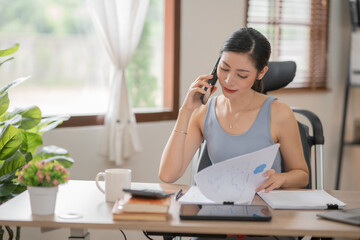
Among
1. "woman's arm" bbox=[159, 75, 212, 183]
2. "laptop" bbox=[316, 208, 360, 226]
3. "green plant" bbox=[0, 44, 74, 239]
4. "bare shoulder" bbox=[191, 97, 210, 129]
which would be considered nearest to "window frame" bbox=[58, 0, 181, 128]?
"green plant" bbox=[0, 44, 74, 239]

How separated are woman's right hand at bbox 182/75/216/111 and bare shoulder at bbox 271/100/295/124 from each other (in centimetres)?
28

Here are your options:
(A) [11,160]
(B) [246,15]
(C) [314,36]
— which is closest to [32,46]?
(A) [11,160]

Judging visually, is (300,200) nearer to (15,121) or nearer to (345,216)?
(345,216)

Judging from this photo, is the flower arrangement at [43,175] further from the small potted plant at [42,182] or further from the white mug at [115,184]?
the white mug at [115,184]

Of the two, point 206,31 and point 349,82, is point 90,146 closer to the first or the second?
point 206,31

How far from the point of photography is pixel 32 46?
3258 mm

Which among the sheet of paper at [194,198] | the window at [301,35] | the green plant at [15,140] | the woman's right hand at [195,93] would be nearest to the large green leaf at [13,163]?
the green plant at [15,140]

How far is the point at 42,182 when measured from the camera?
1584mm

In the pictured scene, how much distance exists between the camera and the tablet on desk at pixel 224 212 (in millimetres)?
1584

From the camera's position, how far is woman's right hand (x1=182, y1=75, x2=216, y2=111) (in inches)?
82.4

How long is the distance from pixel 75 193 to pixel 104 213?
261 millimetres

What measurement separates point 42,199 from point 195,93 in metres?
0.75

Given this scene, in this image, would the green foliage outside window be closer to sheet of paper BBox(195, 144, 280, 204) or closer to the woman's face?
the woman's face

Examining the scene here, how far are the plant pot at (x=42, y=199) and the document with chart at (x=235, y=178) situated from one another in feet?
1.29
